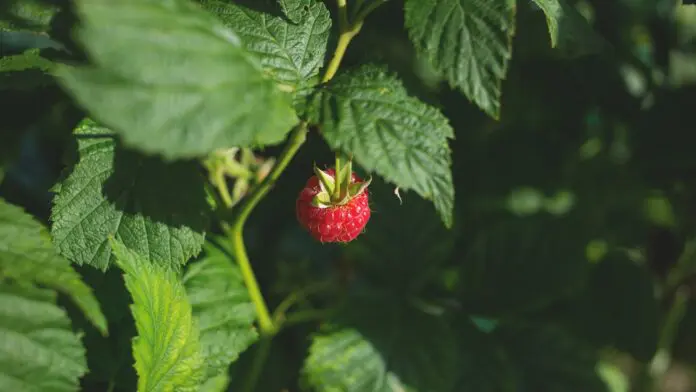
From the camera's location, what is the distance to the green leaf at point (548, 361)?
1505 millimetres

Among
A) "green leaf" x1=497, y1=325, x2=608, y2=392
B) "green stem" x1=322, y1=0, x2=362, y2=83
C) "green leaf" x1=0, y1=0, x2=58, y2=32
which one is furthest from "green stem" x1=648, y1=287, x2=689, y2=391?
"green leaf" x1=0, y1=0, x2=58, y2=32

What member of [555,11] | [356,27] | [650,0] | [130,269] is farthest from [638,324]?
[130,269]

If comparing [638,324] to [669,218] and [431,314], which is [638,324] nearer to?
[669,218]

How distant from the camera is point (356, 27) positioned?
0.96 m

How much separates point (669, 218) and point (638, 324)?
0.42 m

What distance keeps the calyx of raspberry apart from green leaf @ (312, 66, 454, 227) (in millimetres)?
118

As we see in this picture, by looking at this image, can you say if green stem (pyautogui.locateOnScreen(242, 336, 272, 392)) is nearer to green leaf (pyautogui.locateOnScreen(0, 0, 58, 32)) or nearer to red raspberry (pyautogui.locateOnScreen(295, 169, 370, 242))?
red raspberry (pyautogui.locateOnScreen(295, 169, 370, 242))

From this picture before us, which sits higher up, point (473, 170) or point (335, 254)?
point (473, 170)

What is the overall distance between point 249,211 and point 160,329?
246mm

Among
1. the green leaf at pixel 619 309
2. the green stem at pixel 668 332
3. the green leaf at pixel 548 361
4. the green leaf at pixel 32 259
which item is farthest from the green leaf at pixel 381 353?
the green stem at pixel 668 332

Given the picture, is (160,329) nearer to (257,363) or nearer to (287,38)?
(257,363)

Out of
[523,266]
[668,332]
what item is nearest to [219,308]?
[523,266]

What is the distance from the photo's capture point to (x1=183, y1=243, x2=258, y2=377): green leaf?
112 cm

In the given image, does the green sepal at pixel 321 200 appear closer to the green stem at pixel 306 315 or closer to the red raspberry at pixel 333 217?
the red raspberry at pixel 333 217
